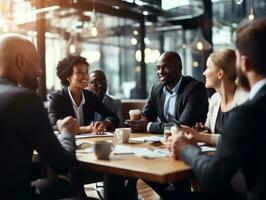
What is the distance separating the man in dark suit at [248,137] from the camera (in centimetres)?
132

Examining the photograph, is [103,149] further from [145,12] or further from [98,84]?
[145,12]

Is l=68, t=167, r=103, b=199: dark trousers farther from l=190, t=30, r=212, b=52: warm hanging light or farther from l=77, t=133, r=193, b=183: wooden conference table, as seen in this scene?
l=190, t=30, r=212, b=52: warm hanging light

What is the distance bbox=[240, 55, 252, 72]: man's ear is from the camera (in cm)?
143

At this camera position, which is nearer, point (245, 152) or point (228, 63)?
point (245, 152)

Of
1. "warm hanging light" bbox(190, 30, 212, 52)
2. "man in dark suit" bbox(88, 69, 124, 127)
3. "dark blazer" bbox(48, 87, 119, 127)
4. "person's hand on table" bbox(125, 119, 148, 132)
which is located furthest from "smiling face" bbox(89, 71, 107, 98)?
"warm hanging light" bbox(190, 30, 212, 52)

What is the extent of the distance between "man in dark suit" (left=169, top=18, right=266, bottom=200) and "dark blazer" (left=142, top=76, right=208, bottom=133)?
1.66 meters

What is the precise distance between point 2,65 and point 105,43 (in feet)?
25.6

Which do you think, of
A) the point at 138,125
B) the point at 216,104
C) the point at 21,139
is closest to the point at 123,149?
the point at 21,139

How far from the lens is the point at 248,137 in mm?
1314

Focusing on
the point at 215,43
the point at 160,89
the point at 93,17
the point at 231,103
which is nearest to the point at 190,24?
the point at 215,43

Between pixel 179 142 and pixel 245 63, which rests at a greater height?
pixel 245 63

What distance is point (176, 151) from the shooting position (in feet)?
5.40

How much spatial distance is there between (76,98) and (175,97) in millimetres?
Result: 854

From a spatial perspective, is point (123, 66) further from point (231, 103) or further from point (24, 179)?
point (24, 179)
